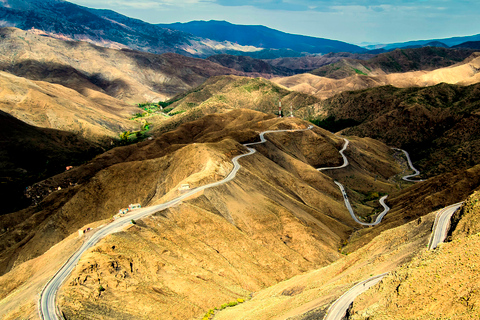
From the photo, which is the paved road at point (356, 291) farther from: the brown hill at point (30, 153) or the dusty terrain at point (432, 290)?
the brown hill at point (30, 153)

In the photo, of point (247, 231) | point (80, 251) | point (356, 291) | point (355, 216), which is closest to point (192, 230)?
point (247, 231)

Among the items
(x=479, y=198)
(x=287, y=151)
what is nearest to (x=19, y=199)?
(x=287, y=151)

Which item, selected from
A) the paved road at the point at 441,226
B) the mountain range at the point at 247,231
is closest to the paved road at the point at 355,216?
the mountain range at the point at 247,231

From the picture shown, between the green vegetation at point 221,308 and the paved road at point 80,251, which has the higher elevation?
the paved road at point 80,251

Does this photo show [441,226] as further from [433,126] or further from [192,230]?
[433,126]

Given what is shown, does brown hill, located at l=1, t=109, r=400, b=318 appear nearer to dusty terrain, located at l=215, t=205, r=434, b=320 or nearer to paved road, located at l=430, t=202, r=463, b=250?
dusty terrain, located at l=215, t=205, r=434, b=320

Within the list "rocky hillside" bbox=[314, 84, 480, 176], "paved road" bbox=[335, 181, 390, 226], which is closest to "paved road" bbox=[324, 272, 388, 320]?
"paved road" bbox=[335, 181, 390, 226]

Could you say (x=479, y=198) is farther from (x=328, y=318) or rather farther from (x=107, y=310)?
(x=107, y=310)
